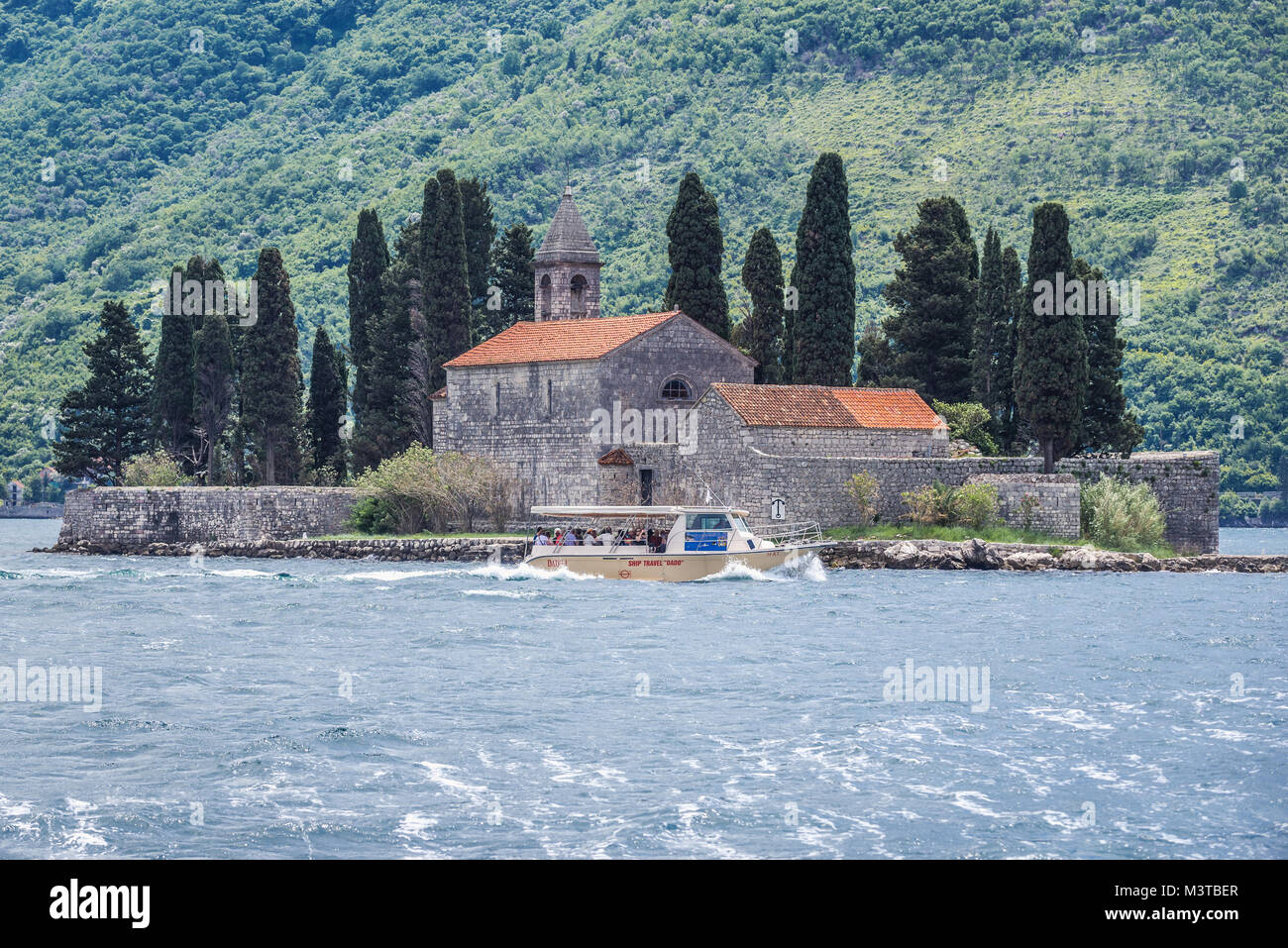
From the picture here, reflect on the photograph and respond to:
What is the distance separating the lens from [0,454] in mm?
121875

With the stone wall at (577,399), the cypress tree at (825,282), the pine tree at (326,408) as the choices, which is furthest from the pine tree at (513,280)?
the cypress tree at (825,282)

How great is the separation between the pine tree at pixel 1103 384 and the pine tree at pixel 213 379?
32527mm

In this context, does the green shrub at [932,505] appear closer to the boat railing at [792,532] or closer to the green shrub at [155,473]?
the boat railing at [792,532]

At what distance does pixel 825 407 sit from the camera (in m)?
57.6

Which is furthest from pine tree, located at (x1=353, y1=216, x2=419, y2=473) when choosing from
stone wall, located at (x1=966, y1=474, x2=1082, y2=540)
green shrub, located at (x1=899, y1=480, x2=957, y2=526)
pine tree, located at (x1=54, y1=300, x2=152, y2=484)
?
stone wall, located at (x1=966, y1=474, x2=1082, y2=540)

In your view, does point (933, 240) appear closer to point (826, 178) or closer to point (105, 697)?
point (826, 178)

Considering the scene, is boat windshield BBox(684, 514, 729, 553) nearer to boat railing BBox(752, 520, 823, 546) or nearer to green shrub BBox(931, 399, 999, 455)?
boat railing BBox(752, 520, 823, 546)

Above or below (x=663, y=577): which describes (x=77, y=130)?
above

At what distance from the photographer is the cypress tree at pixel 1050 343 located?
54188mm

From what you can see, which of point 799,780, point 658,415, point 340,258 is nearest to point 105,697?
point 799,780

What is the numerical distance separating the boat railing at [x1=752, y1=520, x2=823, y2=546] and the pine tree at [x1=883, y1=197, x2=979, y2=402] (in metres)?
13.4

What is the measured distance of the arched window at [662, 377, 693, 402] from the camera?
62.0m

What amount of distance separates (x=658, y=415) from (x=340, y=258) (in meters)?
65.0

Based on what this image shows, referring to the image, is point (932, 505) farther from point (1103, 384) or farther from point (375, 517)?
point (375, 517)
